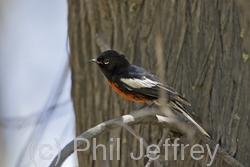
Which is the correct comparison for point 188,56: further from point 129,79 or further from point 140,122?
point 140,122

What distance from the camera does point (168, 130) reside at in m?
3.89

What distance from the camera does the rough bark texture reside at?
414 cm

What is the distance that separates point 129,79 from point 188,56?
1.97ft

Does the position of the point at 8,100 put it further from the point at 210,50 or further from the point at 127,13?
the point at 210,50

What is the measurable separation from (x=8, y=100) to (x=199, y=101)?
3408mm

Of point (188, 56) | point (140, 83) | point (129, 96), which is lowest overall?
point (129, 96)

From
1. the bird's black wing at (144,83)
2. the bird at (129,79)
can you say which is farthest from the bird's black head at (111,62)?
the bird's black wing at (144,83)

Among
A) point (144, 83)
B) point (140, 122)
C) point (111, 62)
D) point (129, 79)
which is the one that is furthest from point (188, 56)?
point (140, 122)

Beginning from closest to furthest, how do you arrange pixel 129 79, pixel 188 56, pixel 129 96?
pixel 188 56
pixel 129 96
pixel 129 79

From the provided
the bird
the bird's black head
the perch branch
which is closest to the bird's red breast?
the bird

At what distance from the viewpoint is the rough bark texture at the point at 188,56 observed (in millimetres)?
4137

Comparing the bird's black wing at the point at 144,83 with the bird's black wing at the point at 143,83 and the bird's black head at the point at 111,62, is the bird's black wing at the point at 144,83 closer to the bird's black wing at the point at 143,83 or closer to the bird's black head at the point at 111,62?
the bird's black wing at the point at 143,83

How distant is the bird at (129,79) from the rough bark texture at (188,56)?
0.14m

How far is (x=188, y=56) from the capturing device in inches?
169
